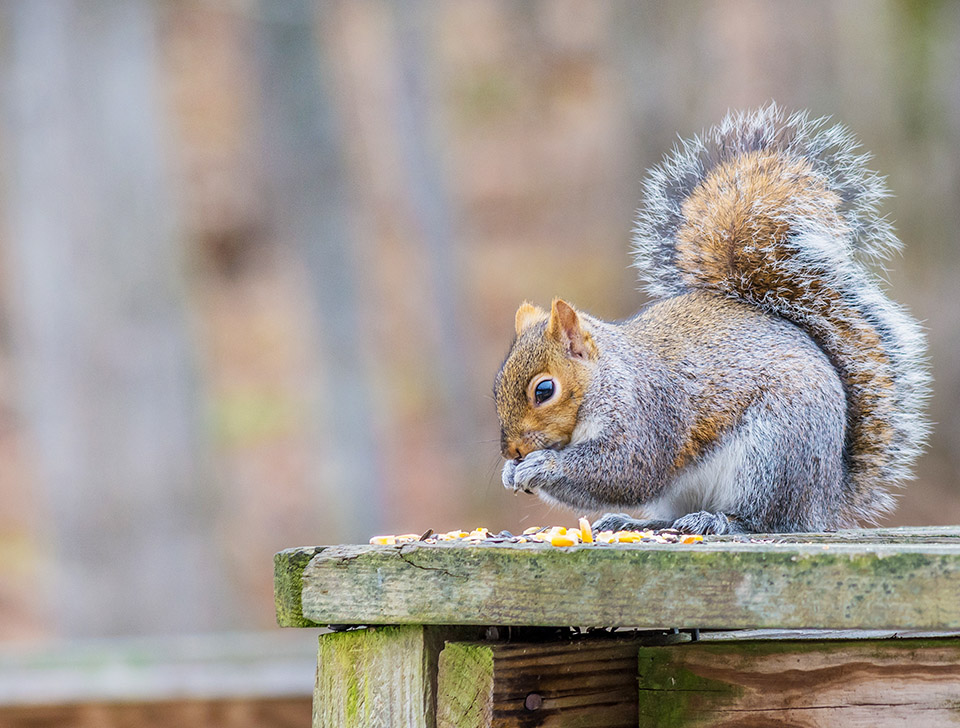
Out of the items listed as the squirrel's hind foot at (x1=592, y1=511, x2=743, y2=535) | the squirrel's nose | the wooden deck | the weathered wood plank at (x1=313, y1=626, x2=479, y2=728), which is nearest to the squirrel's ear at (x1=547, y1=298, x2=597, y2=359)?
the squirrel's nose

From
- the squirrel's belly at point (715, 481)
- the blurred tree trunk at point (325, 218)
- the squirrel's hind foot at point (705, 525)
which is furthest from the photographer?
the blurred tree trunk at point (325, 218)

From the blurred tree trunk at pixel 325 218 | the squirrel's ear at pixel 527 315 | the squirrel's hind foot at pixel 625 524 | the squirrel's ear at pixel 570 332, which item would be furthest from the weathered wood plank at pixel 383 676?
the blurred tree trunk at pixel 325 218

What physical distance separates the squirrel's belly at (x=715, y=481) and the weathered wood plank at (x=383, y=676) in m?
0.70

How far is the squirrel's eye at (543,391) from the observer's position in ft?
7.08

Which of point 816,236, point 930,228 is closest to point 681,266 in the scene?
point 816,236

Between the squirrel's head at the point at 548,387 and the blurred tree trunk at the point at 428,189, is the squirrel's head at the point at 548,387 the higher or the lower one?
the lower one

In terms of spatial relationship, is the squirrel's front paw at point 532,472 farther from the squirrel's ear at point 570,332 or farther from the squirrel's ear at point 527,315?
the squirrel's ear at point 527,315

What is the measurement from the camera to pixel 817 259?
2.27 m

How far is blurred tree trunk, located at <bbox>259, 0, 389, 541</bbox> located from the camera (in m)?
6.86

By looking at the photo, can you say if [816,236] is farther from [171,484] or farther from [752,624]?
[171,484]

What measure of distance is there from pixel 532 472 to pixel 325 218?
16.6 ft

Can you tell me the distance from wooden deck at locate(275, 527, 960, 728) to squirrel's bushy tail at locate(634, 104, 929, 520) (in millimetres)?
694

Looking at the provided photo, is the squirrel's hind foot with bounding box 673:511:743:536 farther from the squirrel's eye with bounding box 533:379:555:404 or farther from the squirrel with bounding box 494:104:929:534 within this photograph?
the squirrel's eye with bounding box 533:379:555:404

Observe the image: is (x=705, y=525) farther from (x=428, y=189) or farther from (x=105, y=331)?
(x=428, y=189)
